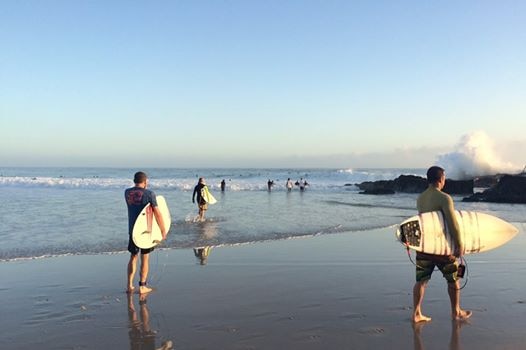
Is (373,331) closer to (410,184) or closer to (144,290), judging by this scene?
(144,290)

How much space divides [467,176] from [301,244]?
4181 cm

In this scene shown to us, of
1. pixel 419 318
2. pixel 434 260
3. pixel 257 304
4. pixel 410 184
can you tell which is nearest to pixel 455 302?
pixel 419 318

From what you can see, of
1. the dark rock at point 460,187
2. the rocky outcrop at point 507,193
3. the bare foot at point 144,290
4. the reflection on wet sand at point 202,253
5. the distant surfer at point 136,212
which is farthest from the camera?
the dark rock at point 460,187

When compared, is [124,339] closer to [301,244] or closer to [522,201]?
[301,244]

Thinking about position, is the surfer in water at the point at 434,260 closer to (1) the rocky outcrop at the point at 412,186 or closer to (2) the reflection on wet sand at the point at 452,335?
(2) the reflection on wet sand at the point at 452,335

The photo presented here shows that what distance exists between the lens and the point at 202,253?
989cm

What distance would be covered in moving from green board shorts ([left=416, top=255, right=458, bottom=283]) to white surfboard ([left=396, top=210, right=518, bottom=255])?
0.30 feet

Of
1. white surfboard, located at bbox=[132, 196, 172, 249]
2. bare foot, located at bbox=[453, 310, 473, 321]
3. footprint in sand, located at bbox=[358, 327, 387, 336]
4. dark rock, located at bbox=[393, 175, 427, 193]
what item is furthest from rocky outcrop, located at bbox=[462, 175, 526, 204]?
white surfboard, located at bbox=[132, 196, 172, 249]

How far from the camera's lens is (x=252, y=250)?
10164 mm

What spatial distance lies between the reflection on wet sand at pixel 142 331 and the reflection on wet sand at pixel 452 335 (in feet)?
8.26

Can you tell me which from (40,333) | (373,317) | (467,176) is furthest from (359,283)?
(467,176)

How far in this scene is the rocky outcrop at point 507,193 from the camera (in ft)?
82.2

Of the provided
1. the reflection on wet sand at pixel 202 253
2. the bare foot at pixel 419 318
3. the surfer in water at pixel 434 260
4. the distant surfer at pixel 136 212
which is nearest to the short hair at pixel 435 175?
the surfer in water at pixel 434 260

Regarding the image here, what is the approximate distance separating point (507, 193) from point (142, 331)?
25.6 meters
